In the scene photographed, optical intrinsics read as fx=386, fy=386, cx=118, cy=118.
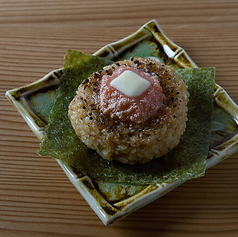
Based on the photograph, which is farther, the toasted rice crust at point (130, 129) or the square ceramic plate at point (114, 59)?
the toasted rice crust at point (130, 129)

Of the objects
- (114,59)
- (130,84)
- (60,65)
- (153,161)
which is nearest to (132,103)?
(130,84)

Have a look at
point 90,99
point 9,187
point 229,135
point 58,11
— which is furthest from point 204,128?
point 58,11

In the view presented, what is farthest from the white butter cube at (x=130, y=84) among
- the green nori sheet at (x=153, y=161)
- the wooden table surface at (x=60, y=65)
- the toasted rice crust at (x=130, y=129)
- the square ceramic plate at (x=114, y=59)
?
the wooden table surface at (x=60, y=65)

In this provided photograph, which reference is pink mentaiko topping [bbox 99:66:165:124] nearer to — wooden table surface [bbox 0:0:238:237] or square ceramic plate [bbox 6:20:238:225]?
square ceramic plate [bbox 6:20:238:225]

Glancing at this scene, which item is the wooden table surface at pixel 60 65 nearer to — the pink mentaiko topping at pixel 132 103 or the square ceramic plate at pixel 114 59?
the square ceramic plate at pixel 114 59

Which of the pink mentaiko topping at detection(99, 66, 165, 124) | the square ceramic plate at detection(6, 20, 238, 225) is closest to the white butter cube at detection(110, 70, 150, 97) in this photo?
the pink mentaiko topping at detection(99, 66, 165, 124)

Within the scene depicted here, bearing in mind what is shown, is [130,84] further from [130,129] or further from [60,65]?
[60,65]
